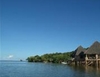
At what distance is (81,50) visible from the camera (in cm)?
6206

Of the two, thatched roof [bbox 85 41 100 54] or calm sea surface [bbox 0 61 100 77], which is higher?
thatched roof [bbox 85 41 100 54]

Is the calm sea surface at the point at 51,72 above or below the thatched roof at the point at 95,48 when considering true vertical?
below

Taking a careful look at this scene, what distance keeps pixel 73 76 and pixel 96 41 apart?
1004 inches

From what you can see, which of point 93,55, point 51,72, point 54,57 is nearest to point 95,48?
point 93,55

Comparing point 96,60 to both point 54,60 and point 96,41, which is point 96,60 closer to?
point 96,41

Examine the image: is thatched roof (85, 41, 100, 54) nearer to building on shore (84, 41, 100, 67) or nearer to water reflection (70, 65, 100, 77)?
building on shore (84, 41, 100, 67)

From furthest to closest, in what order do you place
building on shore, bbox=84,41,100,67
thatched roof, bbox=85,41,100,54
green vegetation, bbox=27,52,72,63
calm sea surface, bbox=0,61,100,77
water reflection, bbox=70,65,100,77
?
green vegetation, bbox=27,52,72,63
thatched roof, bbox=85,41,100,54
building on shore, bbox=84,41,100,67
calm sea surface, bbox=0,61,100,77
water reflection, bbox=70,65,100,77

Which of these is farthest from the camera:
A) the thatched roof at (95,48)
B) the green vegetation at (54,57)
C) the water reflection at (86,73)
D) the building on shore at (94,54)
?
the green vegetation at (54,57)

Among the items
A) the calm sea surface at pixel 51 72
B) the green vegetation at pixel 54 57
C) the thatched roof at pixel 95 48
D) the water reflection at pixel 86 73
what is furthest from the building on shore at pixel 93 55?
the green vegetation at pixel 54 57

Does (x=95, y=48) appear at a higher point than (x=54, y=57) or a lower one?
higher

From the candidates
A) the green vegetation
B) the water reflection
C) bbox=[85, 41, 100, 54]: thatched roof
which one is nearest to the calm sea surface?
the water reflection

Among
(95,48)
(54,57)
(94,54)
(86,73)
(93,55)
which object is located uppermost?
(95,48)

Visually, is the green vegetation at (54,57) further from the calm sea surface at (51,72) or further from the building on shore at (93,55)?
the calm sea surface at (51,72)

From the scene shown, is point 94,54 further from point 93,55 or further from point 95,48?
point 95,48
